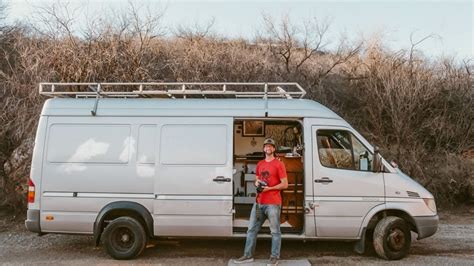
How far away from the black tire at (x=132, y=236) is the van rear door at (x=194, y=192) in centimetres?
28

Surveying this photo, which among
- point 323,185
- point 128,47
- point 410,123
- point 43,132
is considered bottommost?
point 323,185

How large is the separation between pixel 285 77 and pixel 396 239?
10.6 m

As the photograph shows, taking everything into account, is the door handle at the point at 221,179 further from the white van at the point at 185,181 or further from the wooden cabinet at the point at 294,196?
the wooden cabinet at the point at 294,196

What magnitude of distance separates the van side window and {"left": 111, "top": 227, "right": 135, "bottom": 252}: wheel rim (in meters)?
3.35

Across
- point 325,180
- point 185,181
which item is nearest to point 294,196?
point 325,180

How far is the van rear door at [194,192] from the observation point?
697 cm

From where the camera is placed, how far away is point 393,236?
7.00 meters

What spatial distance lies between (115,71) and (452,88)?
12.3 meters

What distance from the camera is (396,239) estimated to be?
276 inches

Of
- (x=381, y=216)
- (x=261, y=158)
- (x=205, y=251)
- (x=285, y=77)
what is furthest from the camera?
(x=285, y=77)

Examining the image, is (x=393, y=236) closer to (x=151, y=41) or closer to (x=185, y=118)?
(x=185, y=118)

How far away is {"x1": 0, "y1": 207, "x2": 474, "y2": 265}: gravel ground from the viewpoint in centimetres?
702

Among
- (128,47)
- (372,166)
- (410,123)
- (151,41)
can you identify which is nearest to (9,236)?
(372,166)

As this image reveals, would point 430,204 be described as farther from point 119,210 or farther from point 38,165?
point 38,165
